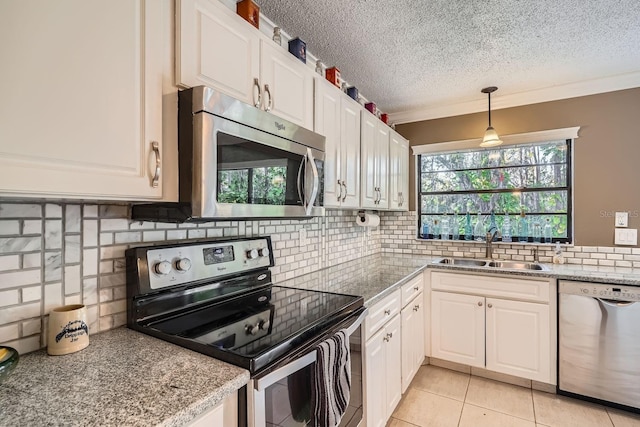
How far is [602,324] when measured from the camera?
207cm

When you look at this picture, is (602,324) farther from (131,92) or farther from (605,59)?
(131,92)

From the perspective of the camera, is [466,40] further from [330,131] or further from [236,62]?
[236,62]

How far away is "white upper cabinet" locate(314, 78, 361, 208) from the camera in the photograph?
1.85 metres

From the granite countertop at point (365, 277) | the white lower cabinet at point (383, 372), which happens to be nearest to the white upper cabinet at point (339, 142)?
the granite countertop at point (365, 277)

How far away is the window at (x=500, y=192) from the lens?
278 centimetres

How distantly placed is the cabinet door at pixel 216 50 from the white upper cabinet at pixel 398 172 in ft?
5.92

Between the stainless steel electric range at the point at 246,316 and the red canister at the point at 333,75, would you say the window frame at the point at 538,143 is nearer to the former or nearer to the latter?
the red canister at the point at 333,75

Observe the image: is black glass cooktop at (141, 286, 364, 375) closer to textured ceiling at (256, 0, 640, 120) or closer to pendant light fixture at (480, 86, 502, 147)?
textured ceiling at (256, 0, 640, 120)

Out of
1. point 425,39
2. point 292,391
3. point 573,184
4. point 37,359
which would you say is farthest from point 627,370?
point 37,359

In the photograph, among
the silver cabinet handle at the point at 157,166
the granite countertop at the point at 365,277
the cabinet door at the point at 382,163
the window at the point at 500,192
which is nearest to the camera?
the silver cabinet handle at the point at 157,166

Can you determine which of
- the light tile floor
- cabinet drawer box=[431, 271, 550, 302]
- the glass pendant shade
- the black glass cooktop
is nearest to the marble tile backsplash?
the black glass cooktop

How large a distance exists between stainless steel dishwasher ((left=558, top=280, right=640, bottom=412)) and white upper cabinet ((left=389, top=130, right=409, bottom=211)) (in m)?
1.41

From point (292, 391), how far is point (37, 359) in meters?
0.77

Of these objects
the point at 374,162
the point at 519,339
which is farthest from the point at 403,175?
the point at 519,339
